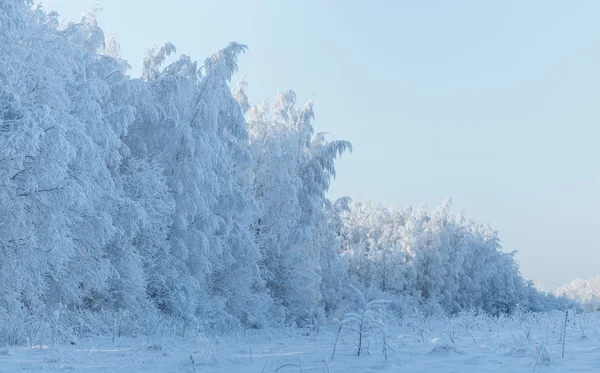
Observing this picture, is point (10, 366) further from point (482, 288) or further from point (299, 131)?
point (482, 288)

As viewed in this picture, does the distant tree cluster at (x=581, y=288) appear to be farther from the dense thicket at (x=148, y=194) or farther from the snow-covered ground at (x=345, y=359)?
the snow-covered ground at (x=345, y=359)

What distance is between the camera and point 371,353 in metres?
7.70

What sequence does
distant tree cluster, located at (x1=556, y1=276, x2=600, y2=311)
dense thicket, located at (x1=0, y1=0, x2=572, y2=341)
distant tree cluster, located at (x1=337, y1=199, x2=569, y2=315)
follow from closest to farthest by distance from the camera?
dense thicket, located at (x1=0, y1=0, x2=572, y2=341) < distant tree cluster, located at (x1=337, y1=199, x2=569, y2=315) < distant tree cluster, located at (x1=556, y1=276, x2=600, y2=311)

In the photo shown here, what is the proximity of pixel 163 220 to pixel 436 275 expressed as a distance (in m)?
30.1

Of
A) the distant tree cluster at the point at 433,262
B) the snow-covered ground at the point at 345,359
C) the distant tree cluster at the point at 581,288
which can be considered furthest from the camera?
the distant tree cluster at the point at 581,288

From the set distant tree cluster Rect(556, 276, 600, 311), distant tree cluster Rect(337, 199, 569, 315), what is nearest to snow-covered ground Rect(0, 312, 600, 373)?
distant tree cluster Rect(337, 199, 569, 315)

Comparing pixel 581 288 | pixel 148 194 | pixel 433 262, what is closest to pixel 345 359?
pixel 148 194

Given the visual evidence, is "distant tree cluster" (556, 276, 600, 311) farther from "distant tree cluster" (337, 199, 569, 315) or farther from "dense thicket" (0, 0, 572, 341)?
"dense thicket" (0, 0, 572, 341)

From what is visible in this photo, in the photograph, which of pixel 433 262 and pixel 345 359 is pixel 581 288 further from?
pixel 345 359

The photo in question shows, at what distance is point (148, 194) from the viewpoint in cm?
1958

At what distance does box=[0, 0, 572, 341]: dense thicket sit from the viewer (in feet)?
46.5

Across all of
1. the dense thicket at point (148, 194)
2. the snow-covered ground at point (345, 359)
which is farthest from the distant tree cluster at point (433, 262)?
the snow-covered ground at point (345, 359)

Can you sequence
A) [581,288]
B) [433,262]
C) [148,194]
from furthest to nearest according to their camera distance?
[581,288], [433,262], [148,194]

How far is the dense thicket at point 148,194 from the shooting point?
14.2 meters
